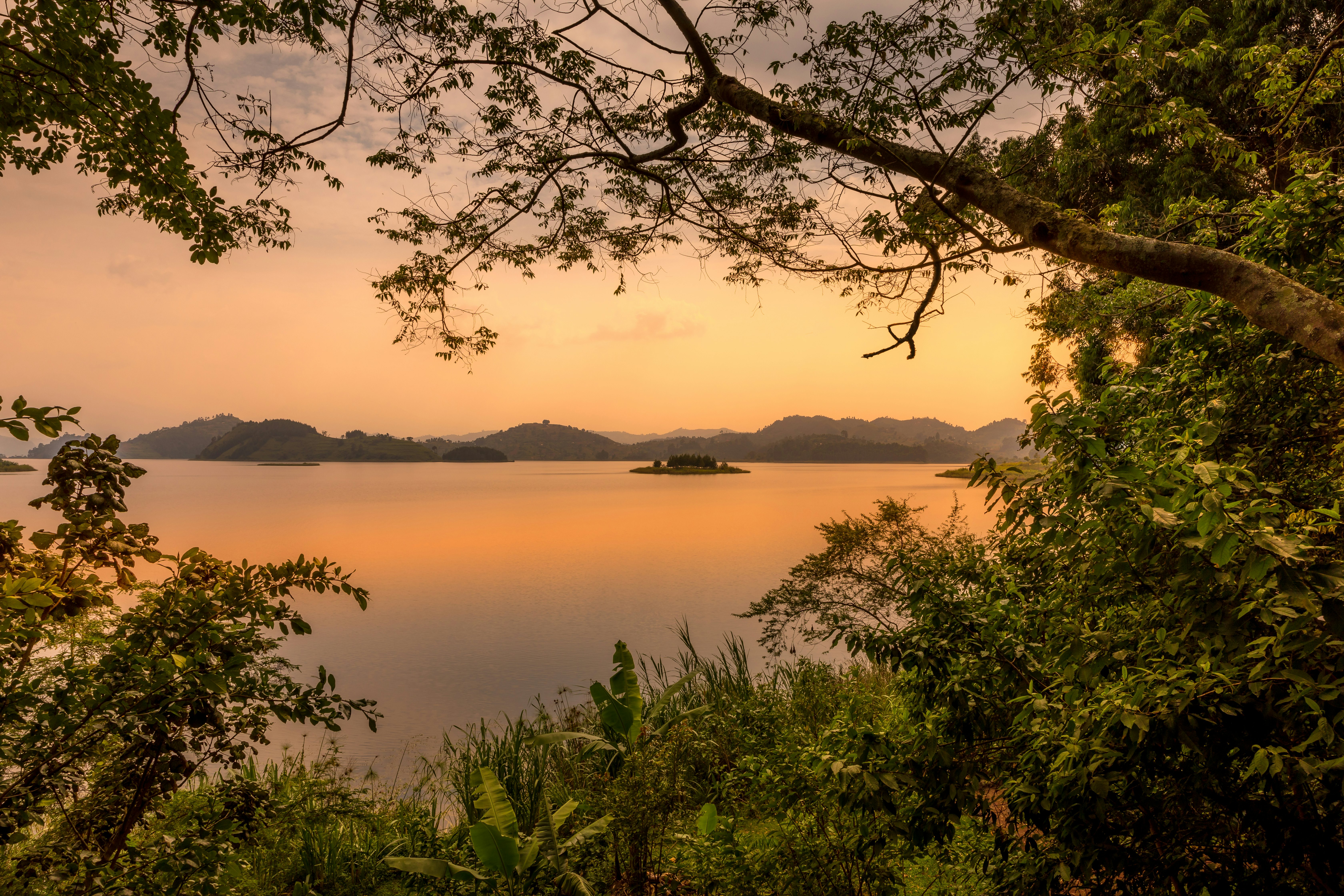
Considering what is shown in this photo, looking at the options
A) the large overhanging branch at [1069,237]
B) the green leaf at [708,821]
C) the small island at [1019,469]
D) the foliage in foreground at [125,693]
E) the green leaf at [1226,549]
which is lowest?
the green leaf at [708,821]

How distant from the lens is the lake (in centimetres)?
1009

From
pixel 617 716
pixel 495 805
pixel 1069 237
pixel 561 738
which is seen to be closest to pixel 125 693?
pixel 495 805

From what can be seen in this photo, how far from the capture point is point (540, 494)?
4991 cm

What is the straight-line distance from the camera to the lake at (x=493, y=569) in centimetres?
1009

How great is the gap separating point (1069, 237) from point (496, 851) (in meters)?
4.45

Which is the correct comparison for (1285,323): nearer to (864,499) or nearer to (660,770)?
(660,770)

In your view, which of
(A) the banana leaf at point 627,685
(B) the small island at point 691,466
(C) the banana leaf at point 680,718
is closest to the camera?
(C) the banana leaf at point 680,718

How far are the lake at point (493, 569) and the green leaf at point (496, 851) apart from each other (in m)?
4.13

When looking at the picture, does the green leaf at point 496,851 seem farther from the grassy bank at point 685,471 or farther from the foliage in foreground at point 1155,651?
the grassy bank at point 685,471

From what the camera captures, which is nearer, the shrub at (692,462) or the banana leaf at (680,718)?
the banana leaf at (680,718)

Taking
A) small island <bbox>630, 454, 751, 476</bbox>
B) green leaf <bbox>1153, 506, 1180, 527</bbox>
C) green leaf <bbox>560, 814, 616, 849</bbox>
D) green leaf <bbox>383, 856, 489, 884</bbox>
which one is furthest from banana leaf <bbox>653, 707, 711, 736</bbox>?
small island <bbox>630, 454, 751, 476</bbox>

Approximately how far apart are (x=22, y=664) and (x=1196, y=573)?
3526mm

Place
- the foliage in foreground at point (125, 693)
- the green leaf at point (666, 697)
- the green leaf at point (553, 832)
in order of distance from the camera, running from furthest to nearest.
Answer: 1. the green leaf at point (666, 697)
2. the green leaf at point (553, 832)
3. the foliage in foreground at point (125, 693)

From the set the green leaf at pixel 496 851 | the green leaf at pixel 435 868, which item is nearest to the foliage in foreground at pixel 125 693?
the green leaf at pixel 435 868
